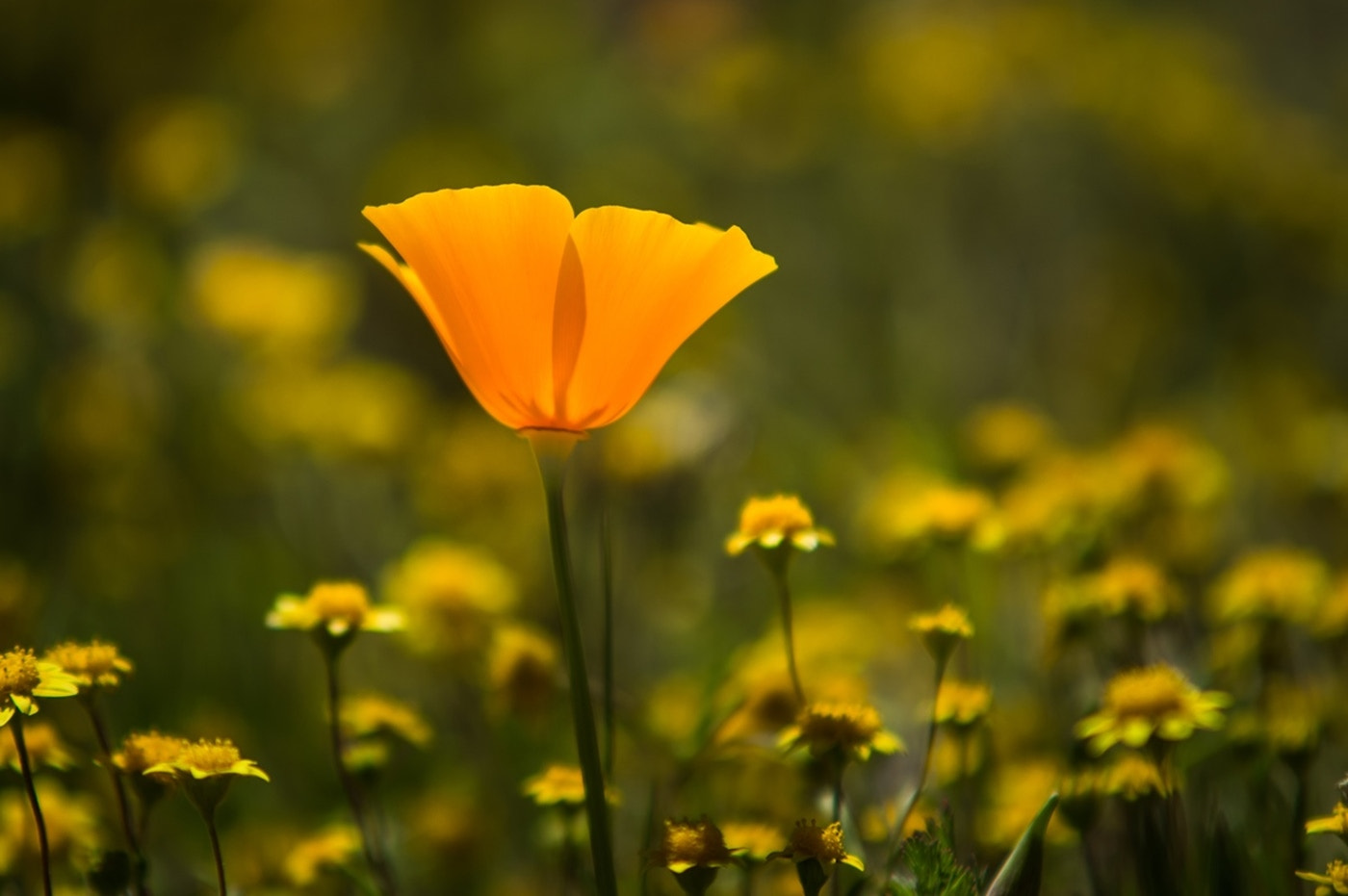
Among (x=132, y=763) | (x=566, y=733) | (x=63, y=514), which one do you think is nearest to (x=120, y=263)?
(x=63, y=514)

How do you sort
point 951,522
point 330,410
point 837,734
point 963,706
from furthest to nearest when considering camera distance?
point 330,410 < point 951,522 < point 963,706 < point 837,734

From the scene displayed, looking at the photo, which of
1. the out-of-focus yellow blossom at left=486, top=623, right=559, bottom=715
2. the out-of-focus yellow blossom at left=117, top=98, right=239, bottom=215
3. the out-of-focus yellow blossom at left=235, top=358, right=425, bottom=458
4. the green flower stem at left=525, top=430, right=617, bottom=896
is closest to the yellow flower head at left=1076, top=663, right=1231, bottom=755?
the green flower stem at left=525, top=430, right=617, bottom=896

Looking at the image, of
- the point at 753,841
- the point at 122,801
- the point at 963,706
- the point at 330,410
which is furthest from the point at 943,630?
the point at 330,410

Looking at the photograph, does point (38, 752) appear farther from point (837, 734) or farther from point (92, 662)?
point (837, 734)

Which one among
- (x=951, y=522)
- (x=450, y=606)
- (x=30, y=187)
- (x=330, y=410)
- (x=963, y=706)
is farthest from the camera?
(x=30, y=187)

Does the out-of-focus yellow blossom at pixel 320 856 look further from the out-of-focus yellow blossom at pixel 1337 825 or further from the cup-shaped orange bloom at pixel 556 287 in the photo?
the out-of-focus yellow blossom at pixel 1337 825

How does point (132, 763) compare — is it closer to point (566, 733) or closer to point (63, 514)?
point (566, 733)
